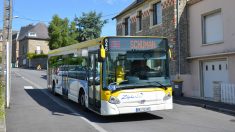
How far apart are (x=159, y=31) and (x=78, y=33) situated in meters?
29.5

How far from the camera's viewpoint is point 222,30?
16141 millimetres

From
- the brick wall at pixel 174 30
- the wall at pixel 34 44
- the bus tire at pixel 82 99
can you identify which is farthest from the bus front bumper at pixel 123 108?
the wall at pixel 34 44

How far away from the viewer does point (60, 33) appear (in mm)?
48656

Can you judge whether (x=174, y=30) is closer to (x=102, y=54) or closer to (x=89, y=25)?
(x=102, y=54)

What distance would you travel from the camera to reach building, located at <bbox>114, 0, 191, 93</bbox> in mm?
18938

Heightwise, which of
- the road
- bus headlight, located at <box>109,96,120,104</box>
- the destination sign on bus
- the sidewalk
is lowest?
the road

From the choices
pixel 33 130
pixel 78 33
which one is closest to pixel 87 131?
pixel 33 130

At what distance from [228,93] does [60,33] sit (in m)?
36.7

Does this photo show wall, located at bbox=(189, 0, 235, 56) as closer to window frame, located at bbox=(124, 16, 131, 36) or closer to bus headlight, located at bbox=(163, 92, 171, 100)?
bus headlight, located at bbox=(163, 92, 171, 100)

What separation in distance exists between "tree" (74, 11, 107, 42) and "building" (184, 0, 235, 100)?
30528 millimetres

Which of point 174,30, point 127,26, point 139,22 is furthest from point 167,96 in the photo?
point 127,26

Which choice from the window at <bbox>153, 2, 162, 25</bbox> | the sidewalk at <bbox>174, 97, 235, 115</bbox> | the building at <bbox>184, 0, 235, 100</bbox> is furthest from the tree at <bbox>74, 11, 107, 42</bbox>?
the sidewalk at <bbox>174, 97, 235, 115</bbox>

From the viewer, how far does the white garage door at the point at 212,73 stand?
16.2 metres

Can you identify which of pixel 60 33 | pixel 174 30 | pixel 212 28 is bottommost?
pixel 212 28
